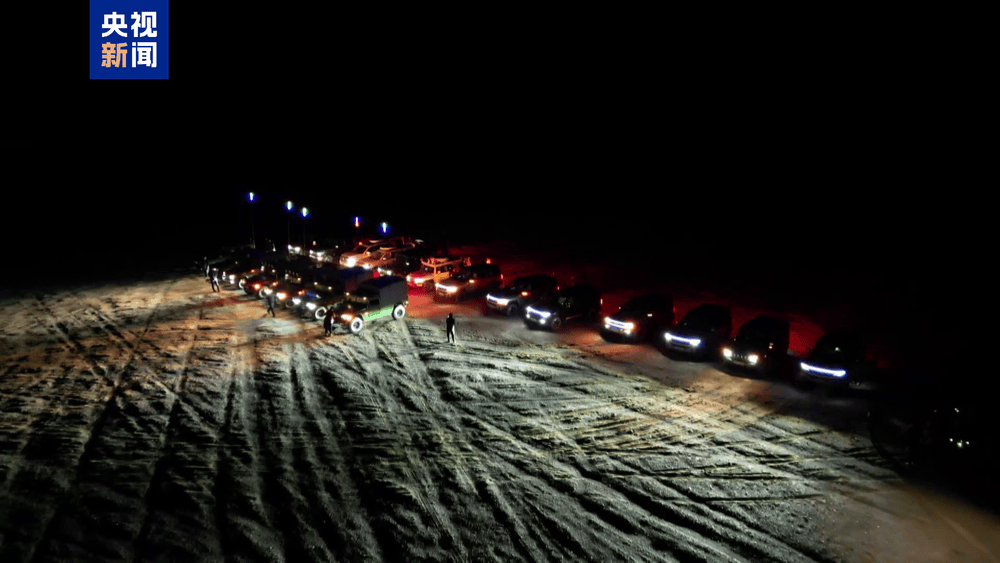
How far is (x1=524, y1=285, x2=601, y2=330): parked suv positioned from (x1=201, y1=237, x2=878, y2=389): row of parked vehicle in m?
0.03

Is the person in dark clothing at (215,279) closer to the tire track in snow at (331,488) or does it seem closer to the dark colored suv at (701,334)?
the tire track in snow at (331,488)

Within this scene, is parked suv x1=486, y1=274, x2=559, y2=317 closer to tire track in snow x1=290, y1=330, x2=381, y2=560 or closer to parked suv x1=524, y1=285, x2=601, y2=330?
parked suv x1=524, y1=285, x2=601, y2=330

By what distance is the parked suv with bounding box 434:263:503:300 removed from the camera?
931 inches

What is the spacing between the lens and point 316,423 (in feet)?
42.2

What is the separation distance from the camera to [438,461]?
36.7 feet

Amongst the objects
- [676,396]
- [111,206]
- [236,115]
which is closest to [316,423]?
[676,396]

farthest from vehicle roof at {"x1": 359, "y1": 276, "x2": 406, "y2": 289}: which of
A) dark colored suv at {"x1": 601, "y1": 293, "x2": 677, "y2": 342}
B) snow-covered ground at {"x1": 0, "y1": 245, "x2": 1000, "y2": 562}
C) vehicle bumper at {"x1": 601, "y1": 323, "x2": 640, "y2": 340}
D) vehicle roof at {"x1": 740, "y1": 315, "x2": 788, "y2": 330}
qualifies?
vehicle roof at {"x1": 740, "y1": 315, "x2": 788, "y2": 330}

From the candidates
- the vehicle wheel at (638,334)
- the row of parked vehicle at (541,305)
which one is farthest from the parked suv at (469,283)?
the vehicle wheel at (638,334)

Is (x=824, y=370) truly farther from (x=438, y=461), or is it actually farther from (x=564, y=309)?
(x=438, y=461)

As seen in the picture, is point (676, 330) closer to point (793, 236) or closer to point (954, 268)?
point (954, 268)

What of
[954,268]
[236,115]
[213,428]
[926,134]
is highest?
[236,115]

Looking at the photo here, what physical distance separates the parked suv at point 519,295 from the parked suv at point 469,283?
5.53 feet

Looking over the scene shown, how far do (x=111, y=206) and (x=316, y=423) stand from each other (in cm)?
5466

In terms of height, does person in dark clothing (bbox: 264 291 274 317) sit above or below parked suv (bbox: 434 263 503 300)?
below
